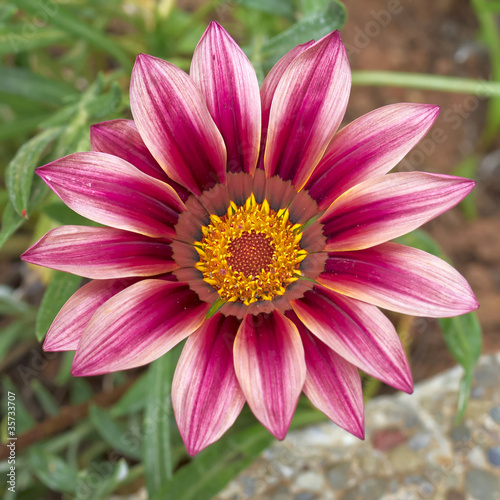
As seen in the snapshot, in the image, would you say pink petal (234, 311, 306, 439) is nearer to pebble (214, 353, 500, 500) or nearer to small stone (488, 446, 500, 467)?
pebble (214, 353, 500, 500)

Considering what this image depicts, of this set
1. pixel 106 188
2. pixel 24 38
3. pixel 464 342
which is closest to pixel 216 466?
pixel 464 342

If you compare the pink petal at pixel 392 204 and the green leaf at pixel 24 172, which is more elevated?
the green leaf at pixel 24 172

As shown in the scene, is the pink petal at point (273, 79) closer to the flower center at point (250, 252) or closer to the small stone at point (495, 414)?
the flower center at point (250, 252)

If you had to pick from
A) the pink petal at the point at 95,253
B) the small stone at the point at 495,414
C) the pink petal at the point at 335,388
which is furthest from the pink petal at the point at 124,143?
the small stone at the point at 495,414

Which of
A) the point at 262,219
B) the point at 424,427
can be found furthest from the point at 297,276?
the point at 424,427

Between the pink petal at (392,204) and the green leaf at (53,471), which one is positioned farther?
the green leaf at (53,471)

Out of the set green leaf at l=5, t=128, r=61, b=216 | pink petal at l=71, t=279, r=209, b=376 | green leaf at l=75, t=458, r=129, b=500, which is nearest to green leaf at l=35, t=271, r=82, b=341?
green leaf at l=5, t=128, r=61, b=216
